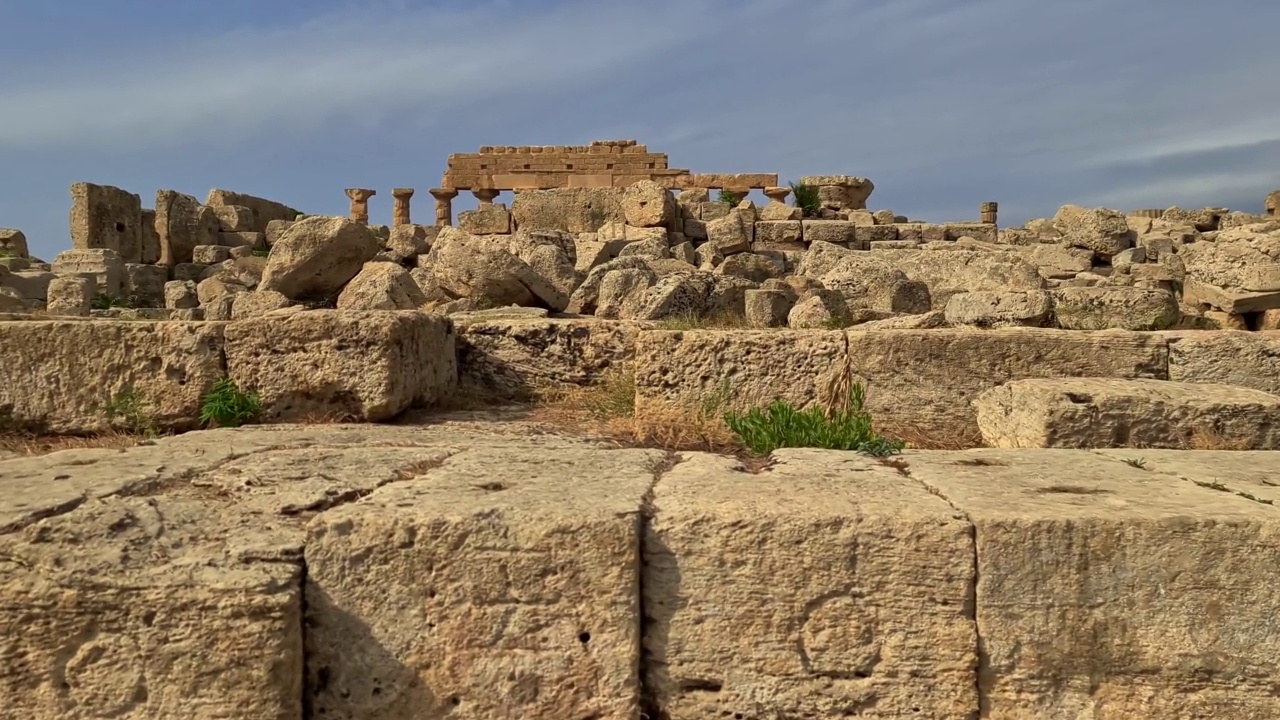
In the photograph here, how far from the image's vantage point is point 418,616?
2.09 m

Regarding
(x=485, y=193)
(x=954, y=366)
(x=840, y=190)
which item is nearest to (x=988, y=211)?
(x=840, y=190)

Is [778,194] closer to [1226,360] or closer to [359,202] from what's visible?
[359,202]

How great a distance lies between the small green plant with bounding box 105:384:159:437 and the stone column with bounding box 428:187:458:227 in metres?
20.4

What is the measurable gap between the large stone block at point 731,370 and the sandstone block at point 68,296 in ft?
35.6

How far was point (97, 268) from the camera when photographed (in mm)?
14703

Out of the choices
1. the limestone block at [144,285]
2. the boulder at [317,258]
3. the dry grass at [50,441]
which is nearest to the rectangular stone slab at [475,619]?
the dry grass at [50,441]

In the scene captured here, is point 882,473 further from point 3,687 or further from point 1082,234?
point 1082,234

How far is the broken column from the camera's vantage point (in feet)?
68.3

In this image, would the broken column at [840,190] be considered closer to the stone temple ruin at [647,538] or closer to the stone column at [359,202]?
the stone column at [359,202]

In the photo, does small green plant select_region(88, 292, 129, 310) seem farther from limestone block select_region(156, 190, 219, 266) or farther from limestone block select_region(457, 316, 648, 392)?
limestone block select_region(457, 316, 648, 392)

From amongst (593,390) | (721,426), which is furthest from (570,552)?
(593,390)

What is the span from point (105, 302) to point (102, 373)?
1196 centimetres

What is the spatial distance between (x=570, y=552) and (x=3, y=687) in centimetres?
124

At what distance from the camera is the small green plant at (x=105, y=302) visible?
1376cm
